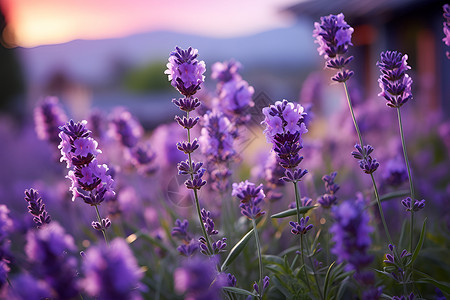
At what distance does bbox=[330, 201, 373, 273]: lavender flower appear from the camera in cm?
114

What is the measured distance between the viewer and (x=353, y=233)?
3.79 ft

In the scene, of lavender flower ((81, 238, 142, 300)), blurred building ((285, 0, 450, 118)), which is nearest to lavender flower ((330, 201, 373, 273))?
lavender flower ((81, 238, 142, 300))

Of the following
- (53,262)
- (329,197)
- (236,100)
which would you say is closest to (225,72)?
(236,100)

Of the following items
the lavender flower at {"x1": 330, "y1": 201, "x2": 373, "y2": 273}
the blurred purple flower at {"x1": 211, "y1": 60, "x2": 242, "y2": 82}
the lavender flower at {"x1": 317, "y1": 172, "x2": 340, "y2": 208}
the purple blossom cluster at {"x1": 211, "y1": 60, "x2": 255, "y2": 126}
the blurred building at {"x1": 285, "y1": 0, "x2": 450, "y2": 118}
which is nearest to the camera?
the lavender flower at {"x1": 330, "y1": 201, "x2": 373, "y2": 273}

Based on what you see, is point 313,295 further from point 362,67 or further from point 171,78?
point 362,67

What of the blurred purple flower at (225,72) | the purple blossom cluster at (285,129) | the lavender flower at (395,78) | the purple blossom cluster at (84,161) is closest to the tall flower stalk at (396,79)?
the lavender flower at (395,78)

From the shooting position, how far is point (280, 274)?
6.09ft

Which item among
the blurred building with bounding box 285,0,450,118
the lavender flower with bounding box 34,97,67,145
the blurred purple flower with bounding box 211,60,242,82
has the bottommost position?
the lavender flower with bounding box 34,97,67,145

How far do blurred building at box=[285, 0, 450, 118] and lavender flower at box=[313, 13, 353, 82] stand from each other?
619cm

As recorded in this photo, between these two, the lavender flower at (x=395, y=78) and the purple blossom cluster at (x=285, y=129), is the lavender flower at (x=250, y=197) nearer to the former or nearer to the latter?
the purple blossom cluster at (x=285, y=129)

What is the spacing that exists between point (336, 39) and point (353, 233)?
922 millimetres

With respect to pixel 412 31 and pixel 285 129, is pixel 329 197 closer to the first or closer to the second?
pixel 285 129

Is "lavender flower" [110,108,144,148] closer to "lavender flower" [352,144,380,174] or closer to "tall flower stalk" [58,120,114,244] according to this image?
"tall flower stalk" [58,120,114,244]

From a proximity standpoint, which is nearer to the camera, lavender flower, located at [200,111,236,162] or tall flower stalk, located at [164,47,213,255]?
tall flower stalk, located at [164,47,213,255]
